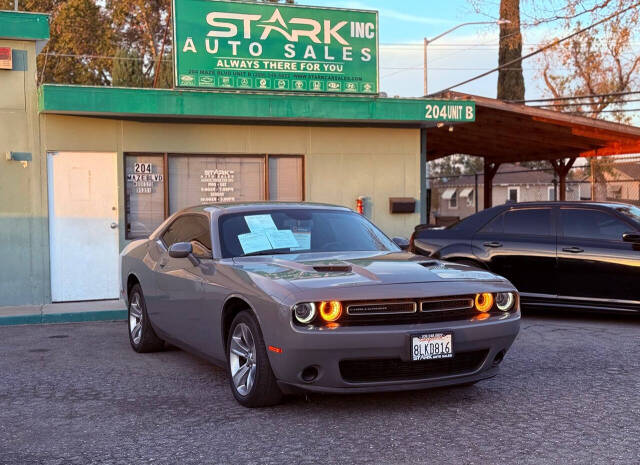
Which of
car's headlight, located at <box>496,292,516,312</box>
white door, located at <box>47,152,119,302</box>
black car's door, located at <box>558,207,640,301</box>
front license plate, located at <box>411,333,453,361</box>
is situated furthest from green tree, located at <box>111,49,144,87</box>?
front license plate, located at <box>411,333,453,361</box>

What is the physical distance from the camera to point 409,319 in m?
5.34

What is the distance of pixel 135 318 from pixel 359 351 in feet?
12.5

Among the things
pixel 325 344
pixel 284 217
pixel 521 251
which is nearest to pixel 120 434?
pixel 325 344

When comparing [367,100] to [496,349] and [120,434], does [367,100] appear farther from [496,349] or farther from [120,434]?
[120,434]

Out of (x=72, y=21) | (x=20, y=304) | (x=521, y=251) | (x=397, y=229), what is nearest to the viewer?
(x=521, y=251)

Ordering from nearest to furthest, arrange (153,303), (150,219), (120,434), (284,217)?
(120,434) → (284,217) → (153,303) → (150,219)

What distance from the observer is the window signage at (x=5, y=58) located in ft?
37.1

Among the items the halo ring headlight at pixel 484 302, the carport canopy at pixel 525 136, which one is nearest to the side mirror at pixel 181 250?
the halo ring headlight at pixel 484 302

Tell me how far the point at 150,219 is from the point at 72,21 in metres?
30.3

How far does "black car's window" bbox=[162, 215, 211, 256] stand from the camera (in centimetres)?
682

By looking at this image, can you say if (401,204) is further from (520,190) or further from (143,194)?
(520,190)

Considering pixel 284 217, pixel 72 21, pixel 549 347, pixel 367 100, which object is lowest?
pixel 549 347

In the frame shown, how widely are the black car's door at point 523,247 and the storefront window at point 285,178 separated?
12.1 ft

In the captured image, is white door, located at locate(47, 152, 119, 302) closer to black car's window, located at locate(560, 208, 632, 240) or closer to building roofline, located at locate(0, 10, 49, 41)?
building roofline, located at locate(0, 10, 49, 41)
